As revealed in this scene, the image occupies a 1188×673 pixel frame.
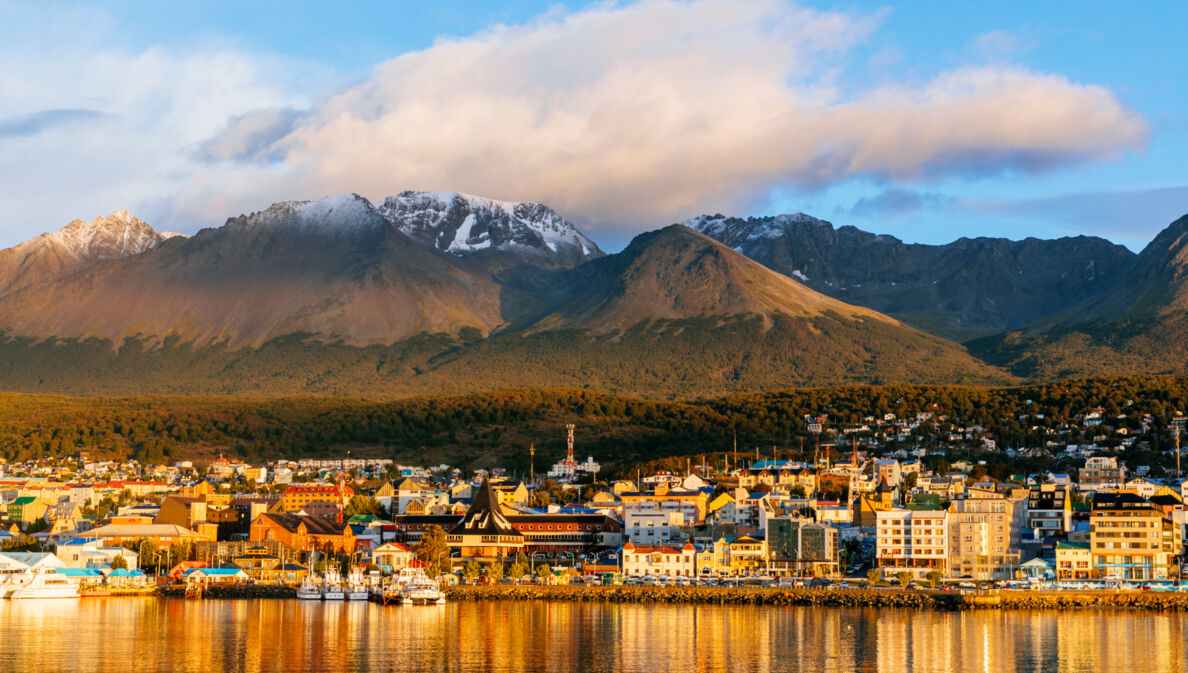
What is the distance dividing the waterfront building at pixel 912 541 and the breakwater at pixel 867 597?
26.6ft

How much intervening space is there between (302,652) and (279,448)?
134 m

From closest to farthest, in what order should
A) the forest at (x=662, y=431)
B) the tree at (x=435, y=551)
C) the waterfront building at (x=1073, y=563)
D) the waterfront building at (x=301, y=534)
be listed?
the waterfront building at (x=1073, y=563) < the tree at (x=435, y=551) < the waterfront building at (x=301, y=534) < the forest at (x=662, y=431)

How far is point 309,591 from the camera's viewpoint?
97.9 meters

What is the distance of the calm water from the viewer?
2411 inches

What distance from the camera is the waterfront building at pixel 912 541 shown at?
100 metres

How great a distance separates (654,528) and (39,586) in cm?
4360

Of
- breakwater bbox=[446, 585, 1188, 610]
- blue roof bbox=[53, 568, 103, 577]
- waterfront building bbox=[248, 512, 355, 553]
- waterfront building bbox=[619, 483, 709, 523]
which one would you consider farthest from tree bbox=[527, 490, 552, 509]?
blue roof bbox=[53, 568, 103, 577]

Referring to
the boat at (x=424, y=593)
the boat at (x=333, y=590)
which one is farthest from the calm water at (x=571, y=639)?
the boat at (x=333, y=590)

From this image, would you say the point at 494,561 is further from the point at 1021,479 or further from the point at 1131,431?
the point at 1131,431

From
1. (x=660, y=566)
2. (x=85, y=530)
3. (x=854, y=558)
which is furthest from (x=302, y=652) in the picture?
(x=85, y=530)

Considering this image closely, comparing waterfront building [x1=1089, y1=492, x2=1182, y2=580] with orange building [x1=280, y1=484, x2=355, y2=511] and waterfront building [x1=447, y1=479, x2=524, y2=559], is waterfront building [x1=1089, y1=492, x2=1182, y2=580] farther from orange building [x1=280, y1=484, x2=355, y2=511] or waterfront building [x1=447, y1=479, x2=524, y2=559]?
orange building [x1=280, y1=484, x2=355, y2=511]

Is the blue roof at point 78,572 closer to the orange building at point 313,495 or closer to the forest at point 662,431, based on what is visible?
the orange building at point 313,495

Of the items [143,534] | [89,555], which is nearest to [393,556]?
→ [143,534]

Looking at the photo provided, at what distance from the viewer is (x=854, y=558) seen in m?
108
